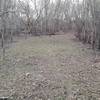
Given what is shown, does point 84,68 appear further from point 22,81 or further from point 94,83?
point 22,81

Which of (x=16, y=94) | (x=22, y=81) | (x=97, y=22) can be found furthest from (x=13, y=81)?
(x=97, y=22)

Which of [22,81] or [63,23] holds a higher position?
[63,23]

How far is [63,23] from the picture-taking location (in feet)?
89.7

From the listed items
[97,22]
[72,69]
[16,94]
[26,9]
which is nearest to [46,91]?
[16,94]

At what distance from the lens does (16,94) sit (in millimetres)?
4680

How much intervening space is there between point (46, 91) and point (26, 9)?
1665cm

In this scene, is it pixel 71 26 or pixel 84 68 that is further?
pixel 71 26

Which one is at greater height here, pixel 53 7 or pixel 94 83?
pixel 53 7

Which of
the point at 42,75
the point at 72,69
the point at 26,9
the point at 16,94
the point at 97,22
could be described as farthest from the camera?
the point at 26,9

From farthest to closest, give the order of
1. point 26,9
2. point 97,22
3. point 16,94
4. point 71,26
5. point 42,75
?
1. point 71,26
2. point 26,9
3. point 97,22
4. point 42,75
5. point 16,94

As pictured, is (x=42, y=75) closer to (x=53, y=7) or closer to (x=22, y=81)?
(x=22, y=81)

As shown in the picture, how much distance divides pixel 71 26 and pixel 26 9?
9.16 m

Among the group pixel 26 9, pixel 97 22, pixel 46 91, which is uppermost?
pixel 26 9

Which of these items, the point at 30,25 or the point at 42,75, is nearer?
the point at 42,75
